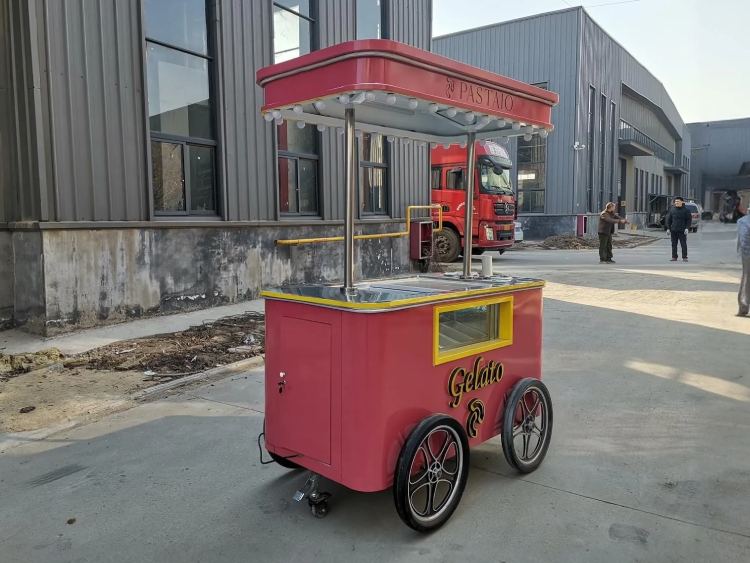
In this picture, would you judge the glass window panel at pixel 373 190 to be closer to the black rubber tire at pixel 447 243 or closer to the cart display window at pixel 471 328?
the black rubber tire at pixel 447 243

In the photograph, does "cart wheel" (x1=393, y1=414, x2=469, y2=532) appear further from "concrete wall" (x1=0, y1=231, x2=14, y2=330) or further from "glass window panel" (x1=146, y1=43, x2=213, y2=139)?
"glass window panel" (x1=146, y1=43, x2=213, y2=139)

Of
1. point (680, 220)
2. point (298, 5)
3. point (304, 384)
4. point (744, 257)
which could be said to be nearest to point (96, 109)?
point (298, 5)

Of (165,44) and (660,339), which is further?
(165,44)

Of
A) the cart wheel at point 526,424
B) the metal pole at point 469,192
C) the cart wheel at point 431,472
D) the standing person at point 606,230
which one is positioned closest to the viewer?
the cart wheel at point 431,472

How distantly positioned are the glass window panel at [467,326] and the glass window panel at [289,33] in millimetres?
8441

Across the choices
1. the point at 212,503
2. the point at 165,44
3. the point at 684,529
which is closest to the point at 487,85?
the point at 684,529

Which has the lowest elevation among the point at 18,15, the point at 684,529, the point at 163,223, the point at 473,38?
the point at 684,529

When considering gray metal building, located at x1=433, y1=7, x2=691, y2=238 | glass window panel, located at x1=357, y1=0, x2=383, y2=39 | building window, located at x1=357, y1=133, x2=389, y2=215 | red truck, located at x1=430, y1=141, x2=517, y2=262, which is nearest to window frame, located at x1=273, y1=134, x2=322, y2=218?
Answer: building window, located at x1=357, y1=133, x2=389, y2=215

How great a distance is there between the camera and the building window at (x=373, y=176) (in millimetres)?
13312

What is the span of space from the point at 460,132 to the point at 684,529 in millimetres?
3219

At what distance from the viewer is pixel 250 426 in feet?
15.3

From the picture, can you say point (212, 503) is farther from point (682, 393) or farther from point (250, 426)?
point (682, 393)

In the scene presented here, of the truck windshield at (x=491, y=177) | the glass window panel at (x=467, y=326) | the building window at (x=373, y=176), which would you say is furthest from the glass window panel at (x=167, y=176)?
the truck windshield at (x=491, y=177)

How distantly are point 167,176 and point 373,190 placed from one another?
575cm
